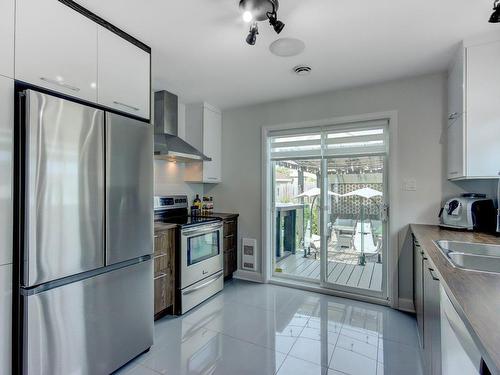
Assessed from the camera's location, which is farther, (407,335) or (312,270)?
(312,270)

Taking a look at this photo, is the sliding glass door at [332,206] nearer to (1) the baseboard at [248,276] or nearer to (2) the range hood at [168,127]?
(1) the baseboard at [248,276]

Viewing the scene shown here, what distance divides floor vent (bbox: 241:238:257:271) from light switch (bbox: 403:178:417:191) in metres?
1.95

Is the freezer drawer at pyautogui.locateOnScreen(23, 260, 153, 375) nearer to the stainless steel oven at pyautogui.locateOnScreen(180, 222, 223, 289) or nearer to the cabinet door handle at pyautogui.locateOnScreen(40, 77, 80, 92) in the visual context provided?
the stainless steel oven at pyautogui.locateOnScreen(180, 222, 223, 289)

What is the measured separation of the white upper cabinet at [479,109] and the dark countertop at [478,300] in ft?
3.22

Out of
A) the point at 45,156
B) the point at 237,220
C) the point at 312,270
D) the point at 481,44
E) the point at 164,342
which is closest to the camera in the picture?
the point at 45,156

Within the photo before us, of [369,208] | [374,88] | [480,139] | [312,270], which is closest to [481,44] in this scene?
[480,139]

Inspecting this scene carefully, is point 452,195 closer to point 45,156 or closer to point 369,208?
point 369,208

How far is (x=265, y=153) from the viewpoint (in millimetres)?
3684

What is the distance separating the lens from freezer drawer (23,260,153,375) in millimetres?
1469

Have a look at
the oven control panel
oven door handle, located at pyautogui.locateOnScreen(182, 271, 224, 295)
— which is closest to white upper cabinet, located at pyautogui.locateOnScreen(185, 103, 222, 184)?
the oven control panel

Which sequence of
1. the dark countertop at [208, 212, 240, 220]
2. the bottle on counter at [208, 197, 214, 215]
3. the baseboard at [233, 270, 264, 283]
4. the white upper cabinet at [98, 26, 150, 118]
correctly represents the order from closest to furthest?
the white upper cabinet at [98, 26, 150, 118] < the dark countertop at [208, 212, 240, 220] < the baseboard at [233, 270, 264, 283] < the bottle on counter at [208, 197, 214, 215]

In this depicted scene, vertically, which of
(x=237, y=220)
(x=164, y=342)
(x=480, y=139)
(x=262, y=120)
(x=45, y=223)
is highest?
(x=262, y=120)

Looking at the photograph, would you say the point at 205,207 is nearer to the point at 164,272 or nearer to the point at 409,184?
the point at 164,272

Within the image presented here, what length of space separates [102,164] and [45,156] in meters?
0.33
